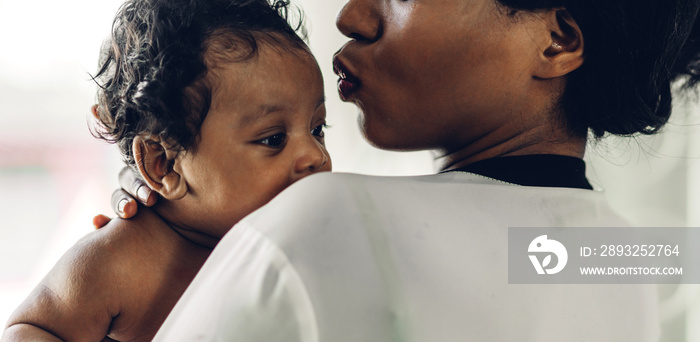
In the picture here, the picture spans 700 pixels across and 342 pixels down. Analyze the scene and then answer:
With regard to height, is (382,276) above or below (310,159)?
below

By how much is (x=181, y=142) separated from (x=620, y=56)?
57 centimetres

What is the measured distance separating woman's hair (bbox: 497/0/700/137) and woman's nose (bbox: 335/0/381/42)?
0.53ft

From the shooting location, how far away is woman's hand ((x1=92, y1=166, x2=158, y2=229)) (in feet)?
3.15

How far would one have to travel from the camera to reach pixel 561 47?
0.74 metres

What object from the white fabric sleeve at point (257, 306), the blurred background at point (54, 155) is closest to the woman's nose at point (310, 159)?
the white fabric sleeve at point (257, 306)

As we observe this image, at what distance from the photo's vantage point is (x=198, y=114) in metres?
0.86

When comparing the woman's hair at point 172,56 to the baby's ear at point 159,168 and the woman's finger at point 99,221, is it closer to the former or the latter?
the baby's ear at point 159,168

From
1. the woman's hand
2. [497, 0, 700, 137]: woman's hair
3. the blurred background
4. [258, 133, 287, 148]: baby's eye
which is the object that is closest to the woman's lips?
[258, 133, 287, 148]: baby's eye

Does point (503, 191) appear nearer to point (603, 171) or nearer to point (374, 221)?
point (374, 221)

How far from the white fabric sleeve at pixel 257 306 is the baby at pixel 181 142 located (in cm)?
37

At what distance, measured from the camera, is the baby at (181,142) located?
86cm

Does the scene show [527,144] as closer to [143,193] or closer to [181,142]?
[181,142]

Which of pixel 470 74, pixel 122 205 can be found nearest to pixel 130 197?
pixel 122 205

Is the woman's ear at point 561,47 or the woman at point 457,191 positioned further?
the woman's ear at point 561,47
